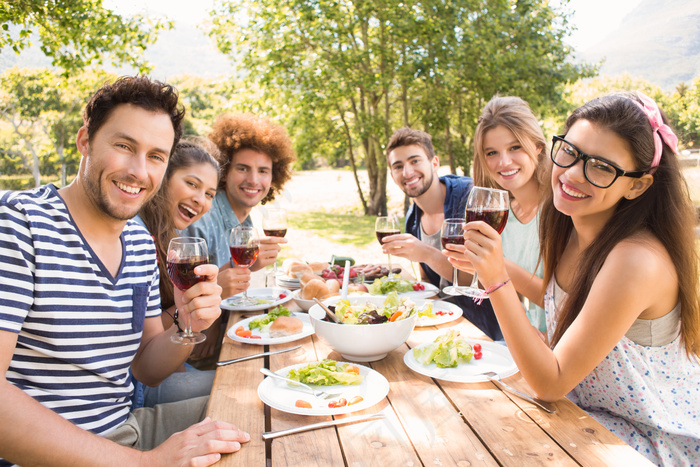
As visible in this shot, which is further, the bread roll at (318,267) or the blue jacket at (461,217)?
the blue jacket at (461,217)

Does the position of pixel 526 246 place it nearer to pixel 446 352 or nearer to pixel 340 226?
pixel 446 352

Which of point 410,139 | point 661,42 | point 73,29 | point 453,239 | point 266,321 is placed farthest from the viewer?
point 661,42

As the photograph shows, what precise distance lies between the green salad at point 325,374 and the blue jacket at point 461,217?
1.91 meters

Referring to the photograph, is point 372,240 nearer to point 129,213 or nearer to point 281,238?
point 281,238

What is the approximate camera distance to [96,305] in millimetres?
1742

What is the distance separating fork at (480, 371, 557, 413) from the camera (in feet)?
4.91

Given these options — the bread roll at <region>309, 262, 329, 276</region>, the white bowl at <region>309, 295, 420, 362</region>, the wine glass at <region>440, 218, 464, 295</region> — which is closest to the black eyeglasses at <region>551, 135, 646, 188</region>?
the wine glass at <region>440, 218, 464, 295</region>

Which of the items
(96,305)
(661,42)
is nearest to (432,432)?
(96,305)

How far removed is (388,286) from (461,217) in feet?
5.06

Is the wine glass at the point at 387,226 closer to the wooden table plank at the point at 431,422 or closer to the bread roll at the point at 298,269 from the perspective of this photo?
the bread roll at the point at 298,269

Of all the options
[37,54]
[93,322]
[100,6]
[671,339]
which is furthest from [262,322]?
[37,54]

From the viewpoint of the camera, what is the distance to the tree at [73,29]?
222 inches

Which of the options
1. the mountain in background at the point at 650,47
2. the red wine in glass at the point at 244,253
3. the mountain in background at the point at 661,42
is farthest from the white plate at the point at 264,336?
the mountain in background at the point at 661,42

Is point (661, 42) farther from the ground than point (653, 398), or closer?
farther from the ground
